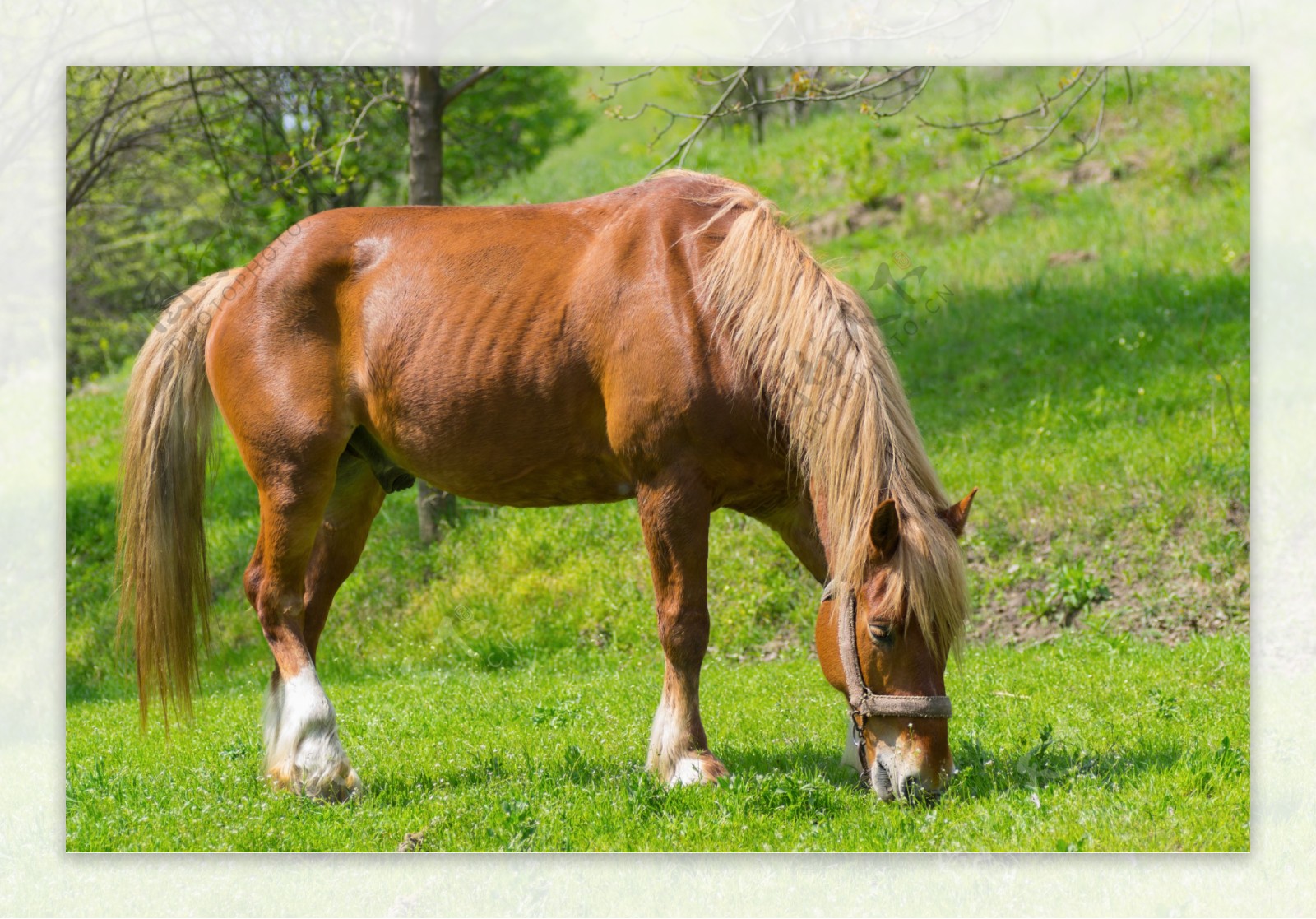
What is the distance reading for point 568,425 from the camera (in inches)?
171

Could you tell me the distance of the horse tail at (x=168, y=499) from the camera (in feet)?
15.0

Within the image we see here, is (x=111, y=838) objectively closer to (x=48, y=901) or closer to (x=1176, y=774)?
(x=48, y=901)

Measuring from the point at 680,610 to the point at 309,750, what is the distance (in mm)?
1426

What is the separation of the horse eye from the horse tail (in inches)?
103

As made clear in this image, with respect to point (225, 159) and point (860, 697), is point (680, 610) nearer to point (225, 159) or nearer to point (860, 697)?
point (860, 697)

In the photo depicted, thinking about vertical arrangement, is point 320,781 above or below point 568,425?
below

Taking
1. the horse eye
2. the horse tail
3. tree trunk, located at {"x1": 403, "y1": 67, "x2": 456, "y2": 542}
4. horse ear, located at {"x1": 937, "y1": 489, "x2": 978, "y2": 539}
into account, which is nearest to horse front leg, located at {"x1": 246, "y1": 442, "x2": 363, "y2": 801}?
the horse tail

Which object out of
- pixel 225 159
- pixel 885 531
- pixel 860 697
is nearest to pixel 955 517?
pixel 885 531

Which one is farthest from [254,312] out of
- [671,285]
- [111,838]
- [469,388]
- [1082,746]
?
[1082,746]

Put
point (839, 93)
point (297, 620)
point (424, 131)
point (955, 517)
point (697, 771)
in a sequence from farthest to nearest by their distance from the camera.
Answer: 1. point (424, 131)
2. point (839, 93)
3. point (297, 620)
4. point (697, 771)
5. point (955, 517)

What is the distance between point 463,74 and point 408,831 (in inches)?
307

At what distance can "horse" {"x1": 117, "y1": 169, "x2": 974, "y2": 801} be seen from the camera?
3.78m

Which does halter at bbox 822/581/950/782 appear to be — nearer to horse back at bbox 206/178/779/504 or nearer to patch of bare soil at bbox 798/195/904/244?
horse back at bbox 206/178/779/504

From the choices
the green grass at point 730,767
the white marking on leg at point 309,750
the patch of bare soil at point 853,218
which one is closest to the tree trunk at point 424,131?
the green grass at point 730,767
